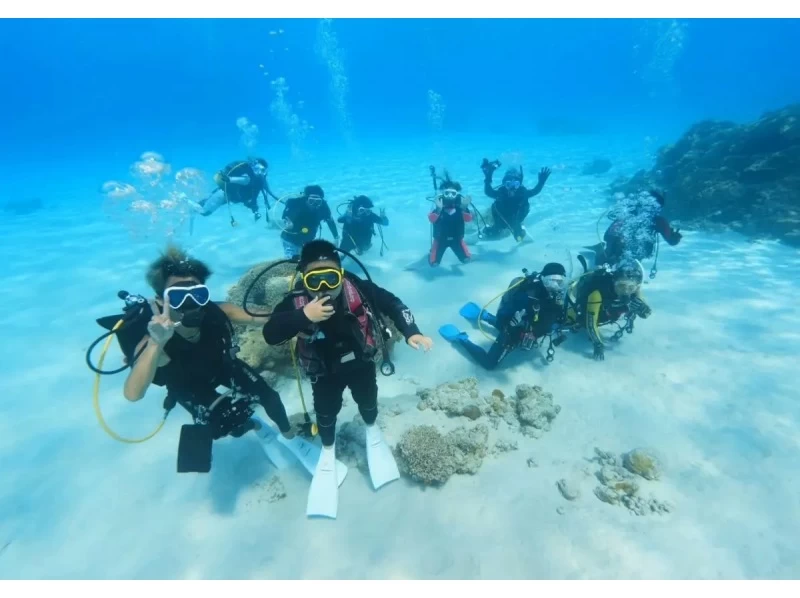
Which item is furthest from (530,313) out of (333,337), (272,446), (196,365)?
(196,365)

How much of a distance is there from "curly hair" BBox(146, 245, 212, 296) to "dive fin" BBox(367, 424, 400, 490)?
2.70m

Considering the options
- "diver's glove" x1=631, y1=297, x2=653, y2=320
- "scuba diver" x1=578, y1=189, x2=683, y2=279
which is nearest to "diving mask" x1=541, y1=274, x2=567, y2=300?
"diver's glove" x1=631, y1=297, x2=653, y2=320

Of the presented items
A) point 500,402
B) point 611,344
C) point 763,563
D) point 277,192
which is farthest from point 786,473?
point 277,192

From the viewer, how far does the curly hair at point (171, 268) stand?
3.31 metres

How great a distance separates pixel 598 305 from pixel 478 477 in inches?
138

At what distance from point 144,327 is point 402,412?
11.7 feet

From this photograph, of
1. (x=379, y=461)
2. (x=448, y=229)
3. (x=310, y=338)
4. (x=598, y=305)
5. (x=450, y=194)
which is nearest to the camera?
(x=310, y=338)

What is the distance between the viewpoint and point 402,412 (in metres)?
5.64

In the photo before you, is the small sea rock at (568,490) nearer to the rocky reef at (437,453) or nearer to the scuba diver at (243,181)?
the rocky reef at (437,453)

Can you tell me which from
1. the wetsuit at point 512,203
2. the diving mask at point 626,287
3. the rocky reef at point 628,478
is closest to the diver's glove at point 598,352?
the diving mask at point 626,287

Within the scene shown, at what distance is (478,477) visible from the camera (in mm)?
4609

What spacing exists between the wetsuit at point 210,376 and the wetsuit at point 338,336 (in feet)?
2.54

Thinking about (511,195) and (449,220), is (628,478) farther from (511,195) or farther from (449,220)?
(511,195)

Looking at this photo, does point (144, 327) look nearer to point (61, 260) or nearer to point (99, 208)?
point (61, 260)
